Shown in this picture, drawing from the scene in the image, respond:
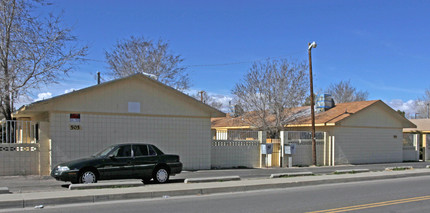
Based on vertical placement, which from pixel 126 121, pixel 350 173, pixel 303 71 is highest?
pixel 303 71

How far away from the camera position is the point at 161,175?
13.5 m

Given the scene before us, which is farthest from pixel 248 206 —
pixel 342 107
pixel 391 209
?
pixel 342 107

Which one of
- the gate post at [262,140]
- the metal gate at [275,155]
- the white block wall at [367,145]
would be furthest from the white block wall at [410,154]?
the gate post at [262,140]

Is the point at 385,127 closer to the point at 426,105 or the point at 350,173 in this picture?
the point at 350,173

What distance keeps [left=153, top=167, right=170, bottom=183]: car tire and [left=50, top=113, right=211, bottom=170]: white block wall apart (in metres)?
4.27

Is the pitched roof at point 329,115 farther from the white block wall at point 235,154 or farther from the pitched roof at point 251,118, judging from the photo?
the white block wall at point 235,154

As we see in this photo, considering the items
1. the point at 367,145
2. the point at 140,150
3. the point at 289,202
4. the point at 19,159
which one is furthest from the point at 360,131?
the point at 19,159

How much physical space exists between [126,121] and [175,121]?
248 cm

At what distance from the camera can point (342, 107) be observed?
27.8 m

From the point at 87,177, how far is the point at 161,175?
257 centimetres

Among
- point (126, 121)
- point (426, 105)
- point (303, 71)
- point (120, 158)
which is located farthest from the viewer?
point (426, 105)

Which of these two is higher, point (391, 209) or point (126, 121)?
point (126, 121)

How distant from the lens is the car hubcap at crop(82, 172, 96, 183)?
1206 cm

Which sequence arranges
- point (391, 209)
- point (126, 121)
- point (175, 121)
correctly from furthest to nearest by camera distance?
point (175, 121) → point (126, 121) → point (391, 209)
